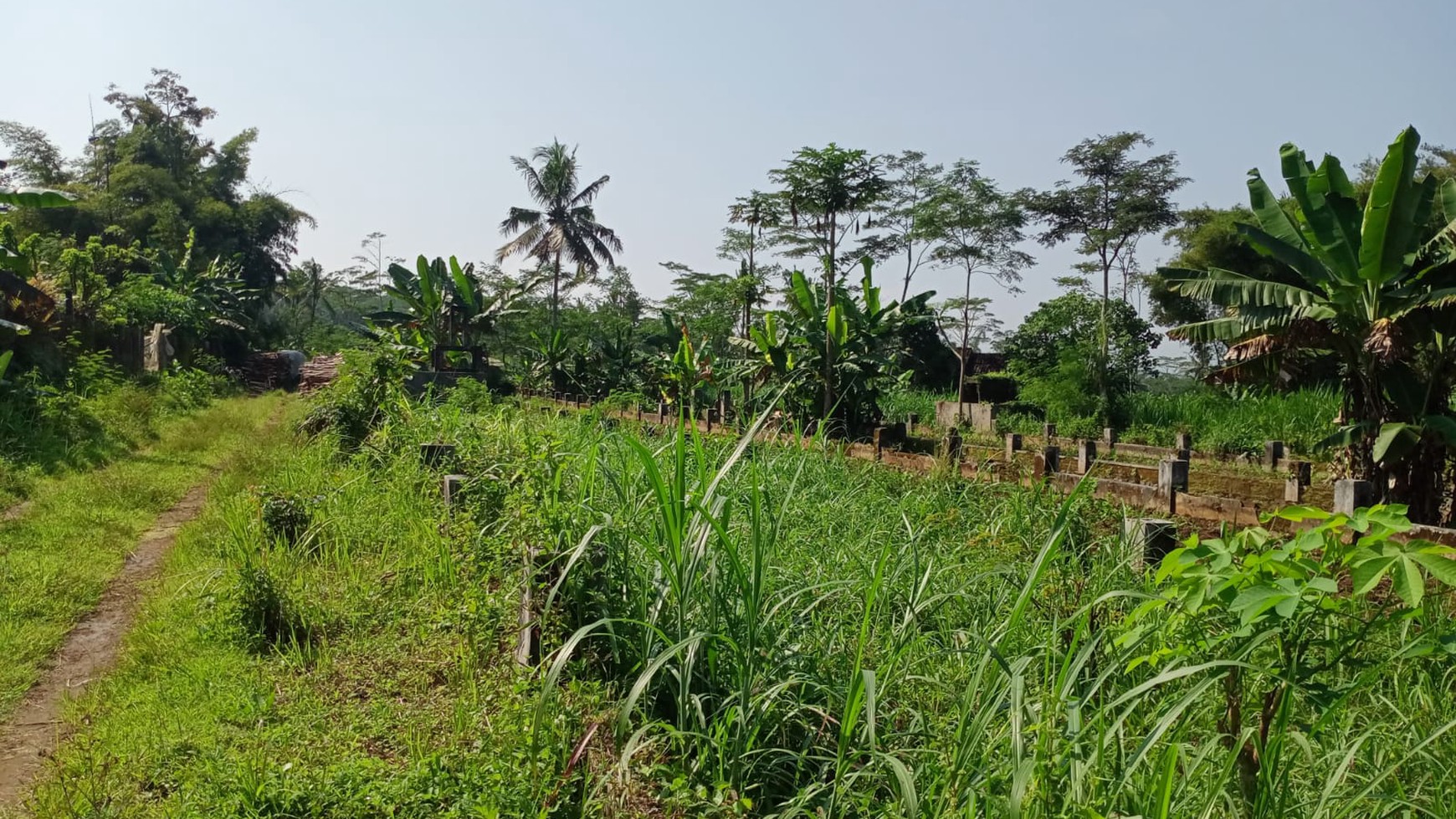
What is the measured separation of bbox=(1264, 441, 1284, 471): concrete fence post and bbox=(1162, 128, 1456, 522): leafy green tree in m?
1.51

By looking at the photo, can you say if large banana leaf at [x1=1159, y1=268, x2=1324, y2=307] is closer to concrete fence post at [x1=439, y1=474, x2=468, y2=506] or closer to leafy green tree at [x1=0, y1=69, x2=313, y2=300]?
concrete fence post at [x1=439, y1=474, x2=468, y2=506]

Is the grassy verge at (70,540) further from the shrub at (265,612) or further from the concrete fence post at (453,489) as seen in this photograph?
the concrete fence post at (453,489)

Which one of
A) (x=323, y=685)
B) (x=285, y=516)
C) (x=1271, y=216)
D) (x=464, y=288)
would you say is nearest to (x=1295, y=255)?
(x=1271, y=216)

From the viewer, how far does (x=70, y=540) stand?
6102 mm

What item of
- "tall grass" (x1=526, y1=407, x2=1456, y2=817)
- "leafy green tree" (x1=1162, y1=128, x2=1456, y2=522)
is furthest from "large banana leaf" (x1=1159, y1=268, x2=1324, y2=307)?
"tall grass" (x1=526, y1=407, x2=1456, y2=817)

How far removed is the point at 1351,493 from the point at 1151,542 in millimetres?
2670

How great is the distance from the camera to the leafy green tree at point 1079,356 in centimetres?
2150

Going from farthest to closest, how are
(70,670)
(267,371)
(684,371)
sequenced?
1. (267,371)
2. (684,371)
3. (70,670)

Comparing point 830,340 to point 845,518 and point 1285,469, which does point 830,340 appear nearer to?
point 1285,469

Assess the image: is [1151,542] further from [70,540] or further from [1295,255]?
[1295,255]

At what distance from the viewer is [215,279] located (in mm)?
28422

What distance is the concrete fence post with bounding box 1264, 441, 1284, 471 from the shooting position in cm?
1077

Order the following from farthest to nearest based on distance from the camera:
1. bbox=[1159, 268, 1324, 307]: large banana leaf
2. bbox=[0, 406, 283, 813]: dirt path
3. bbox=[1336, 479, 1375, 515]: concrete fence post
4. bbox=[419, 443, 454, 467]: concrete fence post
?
bbox=[1159, 268, 1324, 307]: large banana leaf
bbox=[419, 443, 454, 467]: concrete fence post
bbox=[1336, 479, 1375, 515]: concrete fence post
bbox=[0, 406, 283, 813]: dirt path

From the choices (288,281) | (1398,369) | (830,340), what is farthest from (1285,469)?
(288,281)
